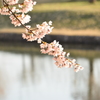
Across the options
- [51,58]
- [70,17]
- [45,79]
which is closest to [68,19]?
[70,17]

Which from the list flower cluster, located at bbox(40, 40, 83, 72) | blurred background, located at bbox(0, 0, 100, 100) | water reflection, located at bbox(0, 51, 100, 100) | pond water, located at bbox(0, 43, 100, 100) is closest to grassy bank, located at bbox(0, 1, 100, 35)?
blurred background, located at bbox(0, 0, 100, 100)

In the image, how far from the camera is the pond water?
226 centimetres

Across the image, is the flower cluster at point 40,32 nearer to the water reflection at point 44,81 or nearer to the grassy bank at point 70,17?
the water reflection at point 44,81

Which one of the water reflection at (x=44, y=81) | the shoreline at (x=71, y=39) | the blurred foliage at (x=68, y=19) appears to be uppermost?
the blurred foliage at (x=68, y=19)

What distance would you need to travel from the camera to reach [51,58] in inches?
135

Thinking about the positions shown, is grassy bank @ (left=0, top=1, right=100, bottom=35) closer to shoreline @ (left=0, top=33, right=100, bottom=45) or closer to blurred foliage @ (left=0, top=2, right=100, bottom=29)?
blurred foliage @ (left=0, top=2, right=100, bottom=29)

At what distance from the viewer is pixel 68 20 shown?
5.06 meters

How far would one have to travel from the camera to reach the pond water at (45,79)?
2.26 m

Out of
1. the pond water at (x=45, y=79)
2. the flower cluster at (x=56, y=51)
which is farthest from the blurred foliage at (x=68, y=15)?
the flower cluster at (x=56, y=51)

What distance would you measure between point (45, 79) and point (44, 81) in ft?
0.25

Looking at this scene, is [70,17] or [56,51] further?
[70,17]

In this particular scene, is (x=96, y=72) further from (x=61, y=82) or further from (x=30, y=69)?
(x=30, y=69)

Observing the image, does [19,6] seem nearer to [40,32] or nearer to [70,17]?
[40,32]

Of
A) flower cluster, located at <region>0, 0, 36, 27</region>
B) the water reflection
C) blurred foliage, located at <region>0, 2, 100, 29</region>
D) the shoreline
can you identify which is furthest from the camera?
blurred foliage, located at <region>0, 2, 100, 29</region>
